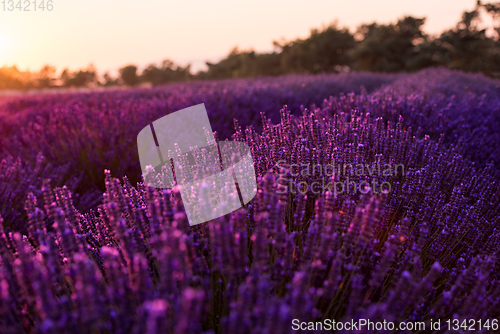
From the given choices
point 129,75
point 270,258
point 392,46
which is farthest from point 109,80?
point 270,258

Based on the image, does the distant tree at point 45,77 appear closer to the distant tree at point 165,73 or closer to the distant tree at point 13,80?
the distant tree at point 13,80

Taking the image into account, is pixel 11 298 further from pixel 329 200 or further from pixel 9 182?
Result: pixel 9 182

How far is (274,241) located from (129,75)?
27885 mm

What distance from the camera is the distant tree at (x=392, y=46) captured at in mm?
18547

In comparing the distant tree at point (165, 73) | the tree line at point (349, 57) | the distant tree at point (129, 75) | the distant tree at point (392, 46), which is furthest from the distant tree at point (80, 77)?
the distant tree at point (392, 46)

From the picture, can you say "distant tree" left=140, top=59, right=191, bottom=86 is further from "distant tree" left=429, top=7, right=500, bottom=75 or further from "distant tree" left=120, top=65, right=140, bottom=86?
"distant tree" left=429, top=7, right=500, bottom=75

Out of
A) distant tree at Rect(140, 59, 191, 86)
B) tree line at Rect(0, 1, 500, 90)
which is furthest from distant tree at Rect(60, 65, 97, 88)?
distant tree at Rect(140, 59, 191, 86)

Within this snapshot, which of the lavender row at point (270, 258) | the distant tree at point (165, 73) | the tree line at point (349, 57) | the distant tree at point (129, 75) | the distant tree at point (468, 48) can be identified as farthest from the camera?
the distant tree at point (129, 75)

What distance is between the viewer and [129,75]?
86.4 feet

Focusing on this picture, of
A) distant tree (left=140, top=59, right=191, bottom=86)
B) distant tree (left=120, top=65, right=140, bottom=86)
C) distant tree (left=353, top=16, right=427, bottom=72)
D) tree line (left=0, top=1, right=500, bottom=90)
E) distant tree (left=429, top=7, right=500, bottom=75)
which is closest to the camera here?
distant tree (left=429, top=7, right=500, bottom=75)

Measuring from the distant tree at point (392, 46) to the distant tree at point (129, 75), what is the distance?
56.1 ft

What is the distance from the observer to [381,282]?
1.46 m

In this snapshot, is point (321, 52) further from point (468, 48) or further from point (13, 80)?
point (13, 80)

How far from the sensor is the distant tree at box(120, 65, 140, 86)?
26.2 meters
